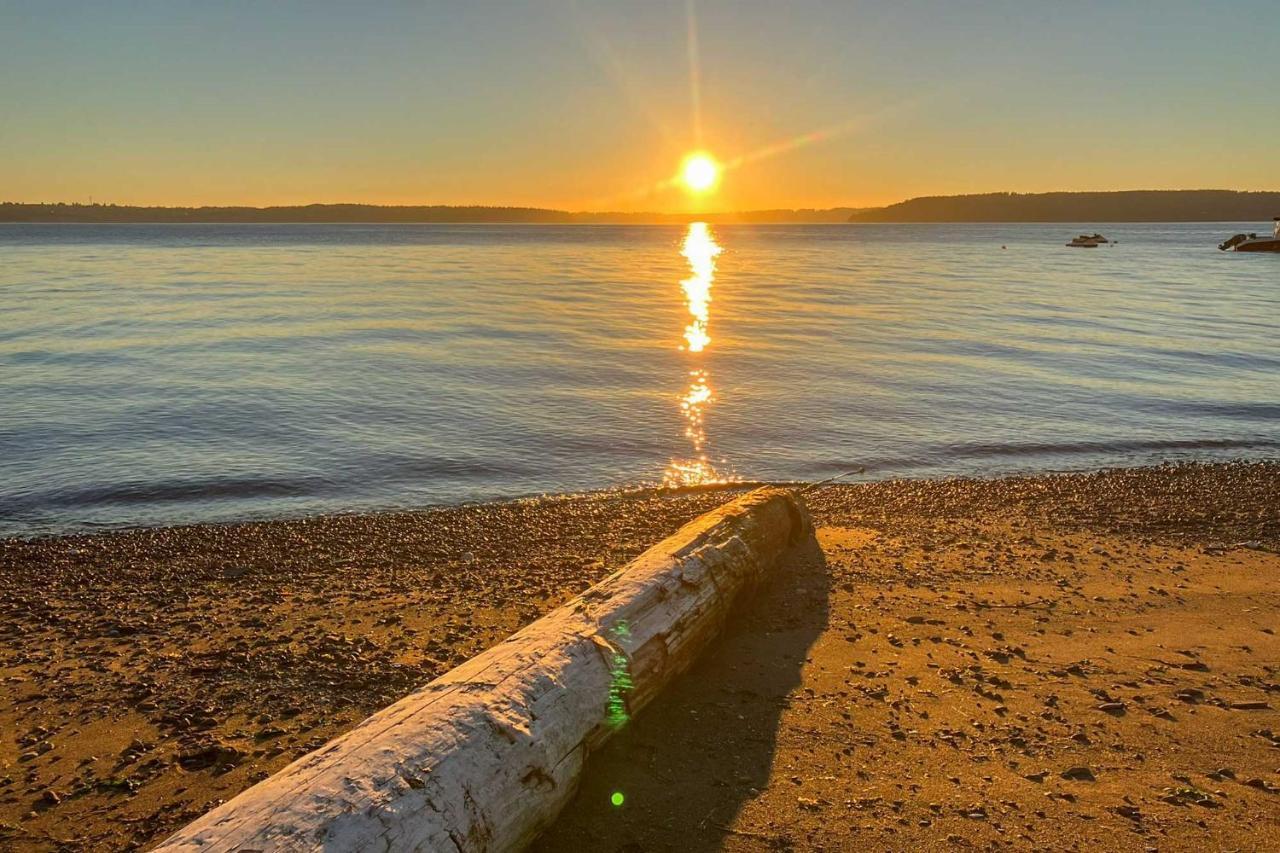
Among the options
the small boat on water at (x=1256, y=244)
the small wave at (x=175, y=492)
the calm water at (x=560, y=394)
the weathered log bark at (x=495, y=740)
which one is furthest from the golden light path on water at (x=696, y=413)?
the small boat on water at (x=1256, y=244)

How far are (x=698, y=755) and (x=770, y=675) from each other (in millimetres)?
1163

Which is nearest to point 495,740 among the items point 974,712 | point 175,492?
point 974,712

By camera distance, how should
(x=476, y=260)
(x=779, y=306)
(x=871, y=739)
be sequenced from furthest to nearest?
(x=476, y=260) < (x=779, y=306) < (x=871, y=739)

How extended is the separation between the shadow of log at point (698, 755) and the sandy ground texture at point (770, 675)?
0.02m

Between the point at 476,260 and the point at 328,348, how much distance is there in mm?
58750

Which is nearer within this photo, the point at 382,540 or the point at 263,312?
the point at 382,540

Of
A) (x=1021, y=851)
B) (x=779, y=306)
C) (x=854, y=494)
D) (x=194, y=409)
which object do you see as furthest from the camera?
(x=779, y=306)

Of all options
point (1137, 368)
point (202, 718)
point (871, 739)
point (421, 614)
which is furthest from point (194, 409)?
point (1137, 368)

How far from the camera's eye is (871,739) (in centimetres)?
513

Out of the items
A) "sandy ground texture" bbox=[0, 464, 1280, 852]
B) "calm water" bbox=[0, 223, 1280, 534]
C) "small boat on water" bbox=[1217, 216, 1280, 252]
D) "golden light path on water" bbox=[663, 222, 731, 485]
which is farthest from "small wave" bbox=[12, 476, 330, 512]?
"small boat on water" bbox=[1217, 216, 1280, 252]

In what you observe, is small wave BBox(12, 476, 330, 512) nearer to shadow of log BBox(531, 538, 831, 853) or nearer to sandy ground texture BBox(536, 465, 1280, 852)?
sandy ground texture BBox(536, 465, 1280, 852)

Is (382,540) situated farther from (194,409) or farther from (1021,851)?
(194,409)

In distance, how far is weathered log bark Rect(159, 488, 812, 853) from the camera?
3346 millimetres

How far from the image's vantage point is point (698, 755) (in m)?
4.97
